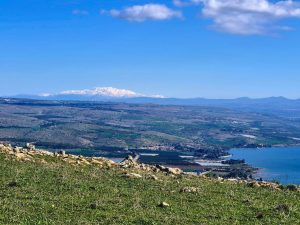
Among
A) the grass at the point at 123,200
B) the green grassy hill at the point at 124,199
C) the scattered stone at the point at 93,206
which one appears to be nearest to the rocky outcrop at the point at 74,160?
the green grassy hill at the point at 124,199

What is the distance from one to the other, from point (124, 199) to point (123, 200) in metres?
0.35

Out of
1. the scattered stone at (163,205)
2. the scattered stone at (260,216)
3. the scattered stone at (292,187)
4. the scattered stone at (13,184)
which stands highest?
the scattered stone at (13,184)

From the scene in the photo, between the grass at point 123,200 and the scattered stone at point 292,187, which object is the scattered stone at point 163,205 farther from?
the scattered stone at point 292,187

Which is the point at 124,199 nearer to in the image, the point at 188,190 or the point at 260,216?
the point at 188,190

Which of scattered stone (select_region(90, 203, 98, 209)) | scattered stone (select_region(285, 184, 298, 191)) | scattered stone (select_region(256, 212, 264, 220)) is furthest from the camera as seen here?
scattered stone (select_region(285, 184, 298, 191))

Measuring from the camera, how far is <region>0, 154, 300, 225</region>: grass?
2459 cm

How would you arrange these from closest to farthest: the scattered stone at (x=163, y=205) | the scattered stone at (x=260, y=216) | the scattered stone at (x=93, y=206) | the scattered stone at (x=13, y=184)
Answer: the scattered stone at (x=260, y=216) → the scattered stone at (x=93, y=206) → the scattered stone at (x=163, y=205) → the scattered stone at (x=13, y=184)

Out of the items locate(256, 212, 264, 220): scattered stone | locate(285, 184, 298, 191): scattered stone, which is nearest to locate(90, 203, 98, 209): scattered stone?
locate(256, 212, 264, 220): scattered stone

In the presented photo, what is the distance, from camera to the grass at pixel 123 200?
2459 cm

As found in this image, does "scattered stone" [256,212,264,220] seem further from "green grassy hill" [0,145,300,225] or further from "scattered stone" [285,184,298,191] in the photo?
"scattered stone" [285,184,298,191]

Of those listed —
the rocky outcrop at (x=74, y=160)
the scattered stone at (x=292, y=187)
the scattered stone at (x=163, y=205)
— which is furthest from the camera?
the rocky outcrop at (x=74, y=160)

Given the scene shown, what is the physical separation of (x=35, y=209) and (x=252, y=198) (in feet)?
43.8

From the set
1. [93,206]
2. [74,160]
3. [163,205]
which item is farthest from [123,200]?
[74,160]

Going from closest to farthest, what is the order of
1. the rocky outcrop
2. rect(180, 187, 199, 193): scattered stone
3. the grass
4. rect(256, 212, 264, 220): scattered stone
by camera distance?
the grass, rect(256, 212, 264, 220): scattered stone, rect(180, 187, 199, 193): scattered stone, the rocky outcrop
